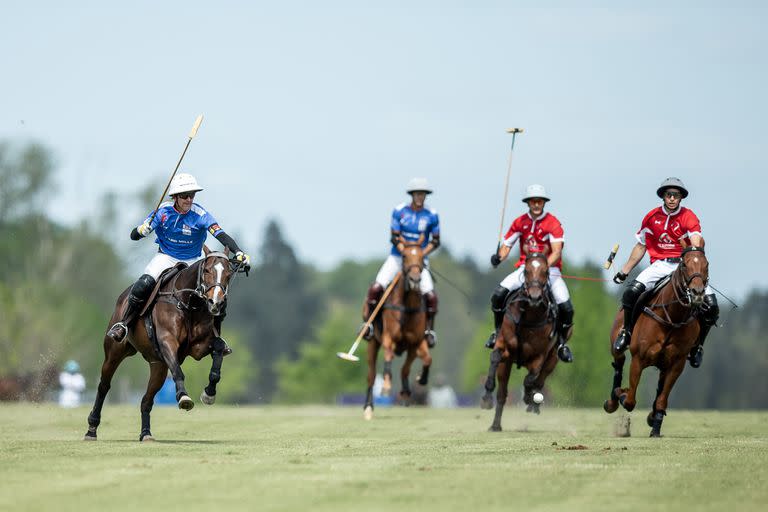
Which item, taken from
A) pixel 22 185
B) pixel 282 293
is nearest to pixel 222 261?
pixel 22 185

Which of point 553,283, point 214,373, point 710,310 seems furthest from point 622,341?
point 214,373

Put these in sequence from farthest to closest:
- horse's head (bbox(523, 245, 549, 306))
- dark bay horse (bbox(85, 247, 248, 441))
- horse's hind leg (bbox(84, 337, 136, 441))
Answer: horse's head (bbox(523, 245, 549, 306)), horse's hind leg (bbox(84, 337, 136, 441)), dark bay horse (bbox(85, 247, 248, 441))

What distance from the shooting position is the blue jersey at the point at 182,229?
19.0m

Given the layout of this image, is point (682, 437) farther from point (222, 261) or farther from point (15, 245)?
point (15, 245)

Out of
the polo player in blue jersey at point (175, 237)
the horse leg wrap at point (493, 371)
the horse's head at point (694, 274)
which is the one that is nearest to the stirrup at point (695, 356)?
the horse's head at point (694, 274)

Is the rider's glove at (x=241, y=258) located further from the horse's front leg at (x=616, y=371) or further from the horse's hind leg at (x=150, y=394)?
the horse's front leg at (x=616, y=371)

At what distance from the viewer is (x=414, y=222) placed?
2559 centimetres

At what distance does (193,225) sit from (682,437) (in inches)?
265

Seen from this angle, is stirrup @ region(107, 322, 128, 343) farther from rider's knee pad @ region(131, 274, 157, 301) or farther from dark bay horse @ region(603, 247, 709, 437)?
dark bay horse @ region(603, 247, 709, 437)

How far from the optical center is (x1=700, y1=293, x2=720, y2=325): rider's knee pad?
19.5 m

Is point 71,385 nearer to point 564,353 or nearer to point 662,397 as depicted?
point 564,353

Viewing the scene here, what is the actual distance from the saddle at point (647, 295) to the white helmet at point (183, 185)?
5835 millimetres

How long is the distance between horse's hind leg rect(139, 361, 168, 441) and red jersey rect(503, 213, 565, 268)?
587 centimetres

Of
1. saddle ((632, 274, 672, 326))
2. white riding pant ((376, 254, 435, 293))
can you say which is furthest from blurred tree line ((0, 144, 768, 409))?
saddle ((632, 274, 672, 326))
